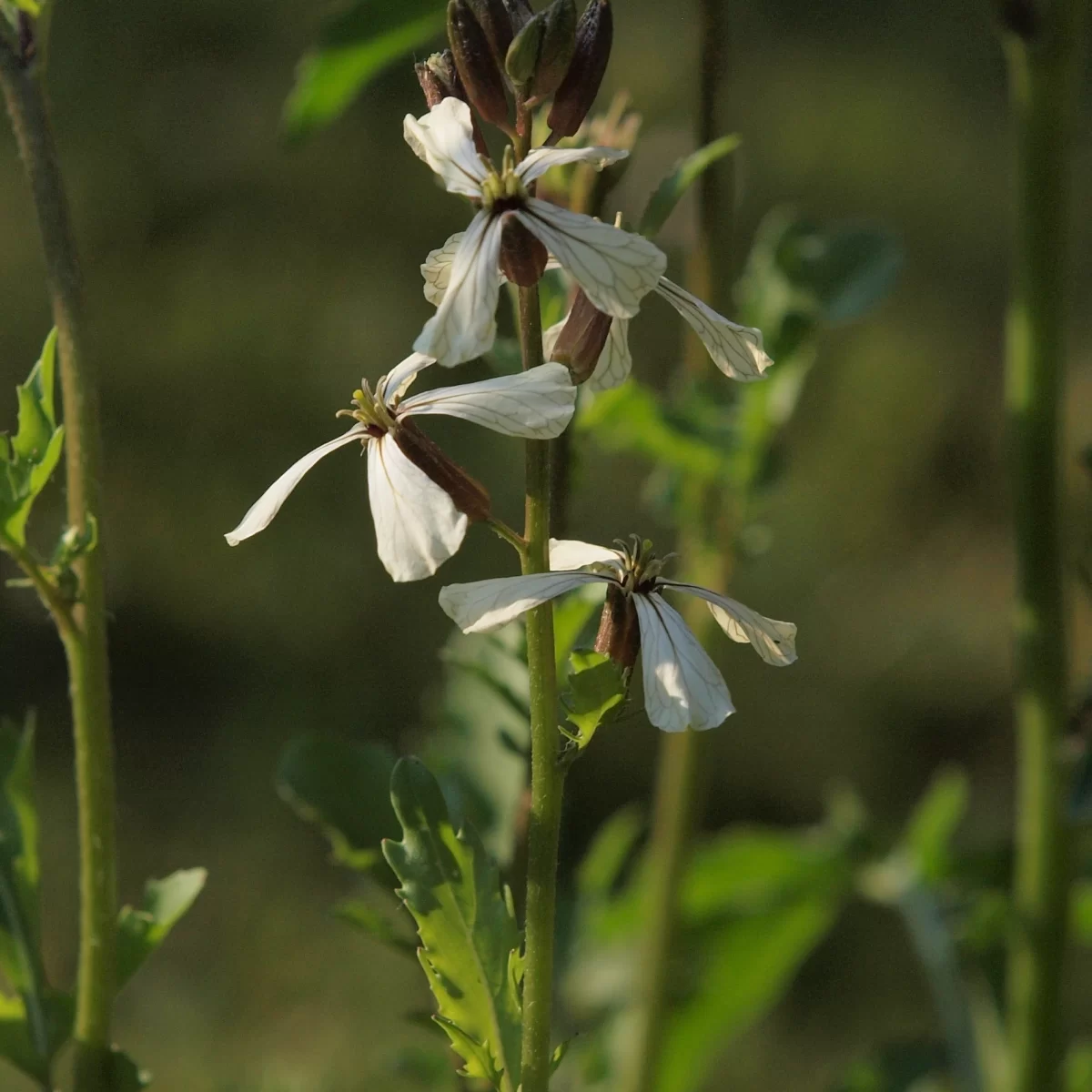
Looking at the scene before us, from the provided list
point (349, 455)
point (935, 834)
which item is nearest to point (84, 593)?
point (935, 834)

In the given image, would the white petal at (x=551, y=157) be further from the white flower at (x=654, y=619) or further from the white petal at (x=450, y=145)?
the white flower at (x=654, y=619)

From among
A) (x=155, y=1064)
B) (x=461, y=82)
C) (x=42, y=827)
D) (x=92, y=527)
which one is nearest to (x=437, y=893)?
(x=92, y=527)

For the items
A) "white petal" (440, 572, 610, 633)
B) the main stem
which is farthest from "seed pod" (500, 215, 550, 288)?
the main stem

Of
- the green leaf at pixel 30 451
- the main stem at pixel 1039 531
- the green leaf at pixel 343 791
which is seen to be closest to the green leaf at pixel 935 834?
the main stem at pixel 1039 531

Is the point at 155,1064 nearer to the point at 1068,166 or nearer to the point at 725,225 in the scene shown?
the point at 725,225

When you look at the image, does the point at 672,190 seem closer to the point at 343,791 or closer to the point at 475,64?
the point at 475,64

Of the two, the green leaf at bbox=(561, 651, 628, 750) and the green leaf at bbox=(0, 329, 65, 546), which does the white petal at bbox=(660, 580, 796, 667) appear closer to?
the green leaf at bbox=(561, 651, 628, 750)
